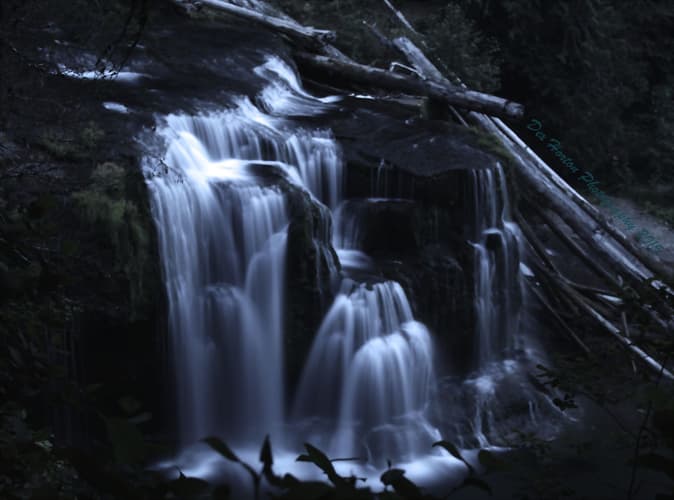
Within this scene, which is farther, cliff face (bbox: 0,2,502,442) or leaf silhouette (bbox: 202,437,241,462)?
cliff face (bbox: 0,2,502,442)

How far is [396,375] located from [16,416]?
7.75 metres

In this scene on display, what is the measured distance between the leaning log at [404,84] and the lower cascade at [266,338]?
3304mm

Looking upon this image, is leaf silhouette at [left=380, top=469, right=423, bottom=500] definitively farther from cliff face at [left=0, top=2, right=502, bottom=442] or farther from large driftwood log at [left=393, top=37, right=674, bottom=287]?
large driftwood log at [left=393, top=37, right=674, bottom=287]

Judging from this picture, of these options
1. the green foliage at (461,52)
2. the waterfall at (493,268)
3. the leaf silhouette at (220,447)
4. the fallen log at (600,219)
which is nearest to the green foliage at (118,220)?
the waterfall at (493,268)

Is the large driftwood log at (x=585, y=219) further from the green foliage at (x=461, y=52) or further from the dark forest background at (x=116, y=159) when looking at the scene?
the dark forest background at (x=116, y=159)

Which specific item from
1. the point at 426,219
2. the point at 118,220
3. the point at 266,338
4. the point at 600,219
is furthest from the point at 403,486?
the point at 600,219

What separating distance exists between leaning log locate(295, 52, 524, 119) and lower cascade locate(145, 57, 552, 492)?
3304 mm

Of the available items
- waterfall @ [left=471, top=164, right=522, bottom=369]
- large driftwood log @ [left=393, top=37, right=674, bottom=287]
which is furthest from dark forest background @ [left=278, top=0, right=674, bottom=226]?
waterfall @ [left=471, top=164, right=522, bottom=369]

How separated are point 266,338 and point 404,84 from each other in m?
5.70

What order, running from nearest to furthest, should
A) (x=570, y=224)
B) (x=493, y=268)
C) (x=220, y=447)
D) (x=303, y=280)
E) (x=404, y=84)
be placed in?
(x=220, y=447) < (x=303, y=280) < (x=493, y=268) < (x=570, y=224) < (x=404, y=84)

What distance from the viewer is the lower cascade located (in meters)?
10.0

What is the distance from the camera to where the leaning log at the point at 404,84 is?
12922 millimetres

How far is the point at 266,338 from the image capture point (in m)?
10.4

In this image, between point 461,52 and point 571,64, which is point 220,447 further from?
point 571,64
